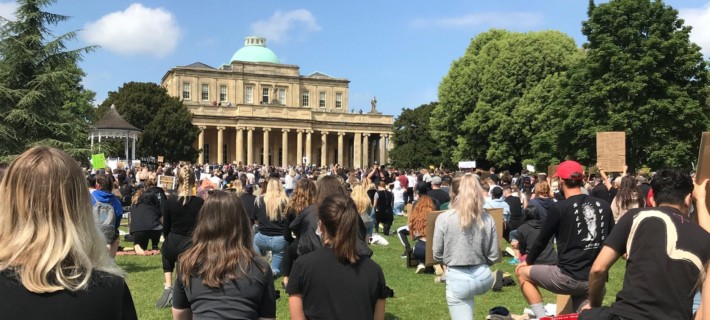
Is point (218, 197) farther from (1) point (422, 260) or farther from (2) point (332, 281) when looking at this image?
(1) point (422, 260)

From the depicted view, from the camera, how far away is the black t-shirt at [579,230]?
231 inches

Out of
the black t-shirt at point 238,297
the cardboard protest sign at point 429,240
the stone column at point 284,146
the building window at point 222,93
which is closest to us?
the black t-shirt at point 238,297

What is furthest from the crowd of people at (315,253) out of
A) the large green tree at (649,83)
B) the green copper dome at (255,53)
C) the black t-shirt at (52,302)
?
the green copper dome at (255,53)

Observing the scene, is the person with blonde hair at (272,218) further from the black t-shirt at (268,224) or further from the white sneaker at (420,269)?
the white sneaker at (420,269)

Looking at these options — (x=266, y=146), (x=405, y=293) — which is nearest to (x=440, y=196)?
(x=405, y=293)

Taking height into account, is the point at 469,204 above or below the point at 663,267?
above

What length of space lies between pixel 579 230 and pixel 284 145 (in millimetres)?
78413

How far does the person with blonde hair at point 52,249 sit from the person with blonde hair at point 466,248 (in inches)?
171

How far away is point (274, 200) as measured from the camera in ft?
32.5

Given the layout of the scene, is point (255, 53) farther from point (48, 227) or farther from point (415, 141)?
point (48, 227)

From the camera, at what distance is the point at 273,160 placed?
88375 mm

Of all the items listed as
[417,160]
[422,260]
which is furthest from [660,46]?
[417,160]

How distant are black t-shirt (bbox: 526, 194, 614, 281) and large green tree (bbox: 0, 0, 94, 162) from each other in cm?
2335

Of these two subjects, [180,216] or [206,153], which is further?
[206,153]
